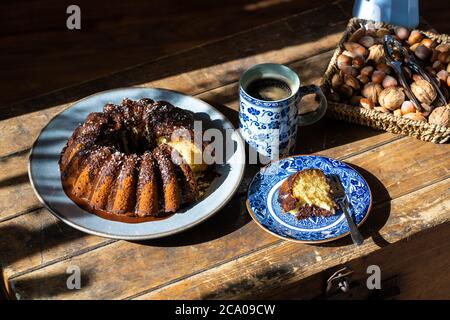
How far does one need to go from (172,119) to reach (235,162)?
0.62 feet

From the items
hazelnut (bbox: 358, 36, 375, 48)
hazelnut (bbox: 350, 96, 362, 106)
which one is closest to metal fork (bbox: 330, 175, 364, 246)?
hazelnut (bbox: 350, 96, 362, 106)

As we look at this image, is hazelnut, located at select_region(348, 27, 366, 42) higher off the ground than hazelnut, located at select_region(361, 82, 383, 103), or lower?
higher

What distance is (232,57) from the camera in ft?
6.64

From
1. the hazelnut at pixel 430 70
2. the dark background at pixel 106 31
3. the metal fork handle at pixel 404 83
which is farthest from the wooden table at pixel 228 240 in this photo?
the dark background at pixel 106 31

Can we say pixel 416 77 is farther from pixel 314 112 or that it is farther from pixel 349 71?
pixel 314 112

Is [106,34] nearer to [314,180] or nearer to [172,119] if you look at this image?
[172,119]

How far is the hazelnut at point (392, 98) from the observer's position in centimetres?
172

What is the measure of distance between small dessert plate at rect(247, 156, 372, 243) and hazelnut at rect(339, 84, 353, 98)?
8.6 inches

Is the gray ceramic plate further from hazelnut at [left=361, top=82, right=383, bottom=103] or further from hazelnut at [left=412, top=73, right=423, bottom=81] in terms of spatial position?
hazelnut at [left=412, top=73, right=423, bottom=81]

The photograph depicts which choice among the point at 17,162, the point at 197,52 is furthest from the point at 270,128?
the point at 17,162

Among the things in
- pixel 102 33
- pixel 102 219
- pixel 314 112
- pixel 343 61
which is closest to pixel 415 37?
pixel 343 61

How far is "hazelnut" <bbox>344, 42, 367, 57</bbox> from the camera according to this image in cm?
185

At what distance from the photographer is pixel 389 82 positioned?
1.77m

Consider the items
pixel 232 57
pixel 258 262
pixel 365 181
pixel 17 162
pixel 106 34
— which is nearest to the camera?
pixel 258 262
